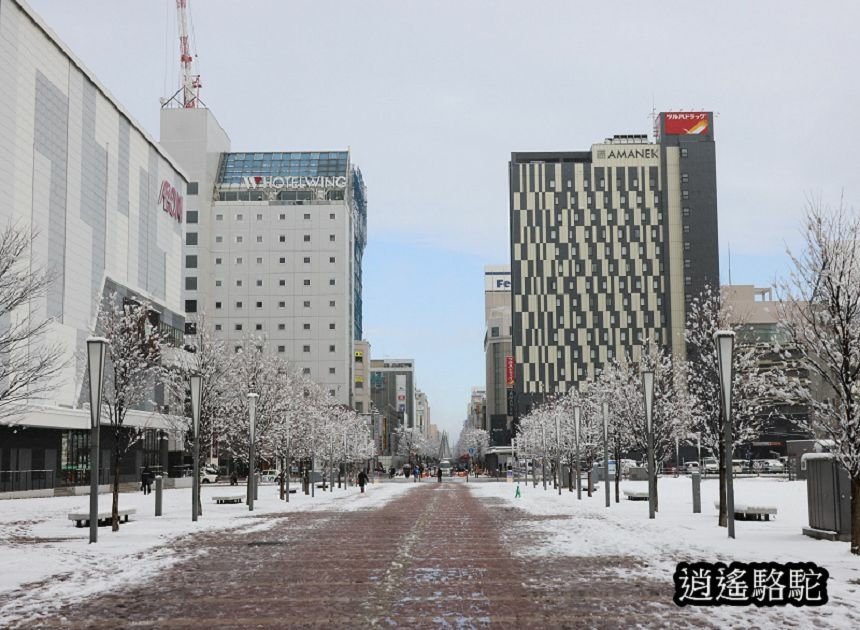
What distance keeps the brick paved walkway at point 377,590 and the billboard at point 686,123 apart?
493ft

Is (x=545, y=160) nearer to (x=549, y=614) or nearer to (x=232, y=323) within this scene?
(x=232, y=323)

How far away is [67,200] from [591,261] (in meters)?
114

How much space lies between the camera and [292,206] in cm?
17300

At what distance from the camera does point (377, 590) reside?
52.4 feet

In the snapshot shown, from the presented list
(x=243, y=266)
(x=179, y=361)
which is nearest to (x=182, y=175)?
(x=179, y=361)

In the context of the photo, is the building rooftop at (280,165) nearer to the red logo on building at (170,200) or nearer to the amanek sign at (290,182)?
the amanek sign at (290,182)

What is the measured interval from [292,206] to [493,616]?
6414 inches

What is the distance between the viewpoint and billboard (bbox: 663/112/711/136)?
16550cm

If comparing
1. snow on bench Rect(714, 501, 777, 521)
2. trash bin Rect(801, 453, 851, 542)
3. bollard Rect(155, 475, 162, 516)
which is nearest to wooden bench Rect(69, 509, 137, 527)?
bollard Rect(155, 475, 162, 516)

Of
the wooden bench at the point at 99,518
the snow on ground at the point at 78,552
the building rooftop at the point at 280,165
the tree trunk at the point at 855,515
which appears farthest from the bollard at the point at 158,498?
the building rooftop at the point at 280,165

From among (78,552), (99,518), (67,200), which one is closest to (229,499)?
(99,518)

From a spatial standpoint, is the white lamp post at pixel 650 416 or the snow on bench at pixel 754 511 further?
the white lamp post at pixel 650 416

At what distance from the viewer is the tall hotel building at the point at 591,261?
169375 mm

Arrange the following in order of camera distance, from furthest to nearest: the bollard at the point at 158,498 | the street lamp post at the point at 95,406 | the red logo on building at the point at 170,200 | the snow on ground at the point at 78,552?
the red logo on building at the point at 170,200, the bollard at the point at 158,498, the street lamp post at the point at 95,406, the snow on ground at the point at 78,552
